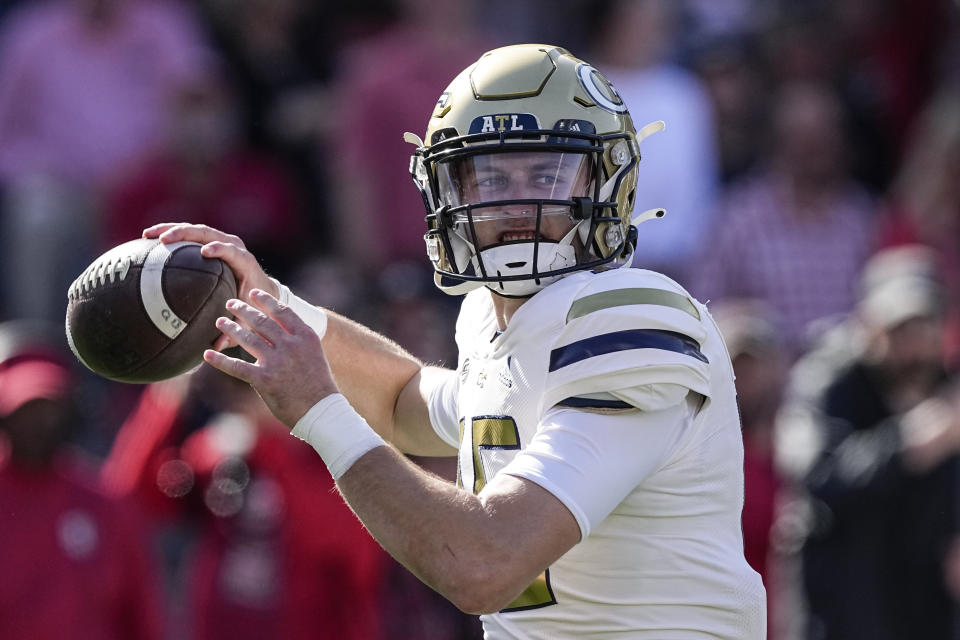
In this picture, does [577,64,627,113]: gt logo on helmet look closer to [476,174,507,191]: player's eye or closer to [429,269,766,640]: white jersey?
[476,174,507,191]: player's eye

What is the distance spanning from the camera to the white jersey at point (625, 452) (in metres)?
2.75

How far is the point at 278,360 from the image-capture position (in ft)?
9.07

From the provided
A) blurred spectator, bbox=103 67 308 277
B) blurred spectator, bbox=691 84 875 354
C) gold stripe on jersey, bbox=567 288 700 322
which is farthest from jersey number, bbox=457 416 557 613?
blurred spectator, bbox=691 84 875 354

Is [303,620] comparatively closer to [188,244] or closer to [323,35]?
[188,244]

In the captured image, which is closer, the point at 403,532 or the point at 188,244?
the point at 403,532

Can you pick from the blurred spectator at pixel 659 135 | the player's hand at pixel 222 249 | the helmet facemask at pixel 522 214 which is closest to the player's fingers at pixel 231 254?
the player's hand at pixel 222 249

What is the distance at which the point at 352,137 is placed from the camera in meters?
7.19

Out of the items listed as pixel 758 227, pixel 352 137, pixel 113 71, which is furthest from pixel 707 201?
pixel 113 71

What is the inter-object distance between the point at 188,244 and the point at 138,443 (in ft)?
9.16

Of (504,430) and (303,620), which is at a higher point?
(504,430)

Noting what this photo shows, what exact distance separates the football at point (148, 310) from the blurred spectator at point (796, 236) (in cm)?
431

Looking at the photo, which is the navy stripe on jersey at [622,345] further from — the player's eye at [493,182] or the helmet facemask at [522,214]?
the player's eye at [493,182]

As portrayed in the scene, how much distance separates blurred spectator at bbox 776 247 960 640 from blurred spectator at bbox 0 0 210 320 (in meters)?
3.36

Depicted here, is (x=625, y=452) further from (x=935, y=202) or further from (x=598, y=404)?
(x=935, y=202)
